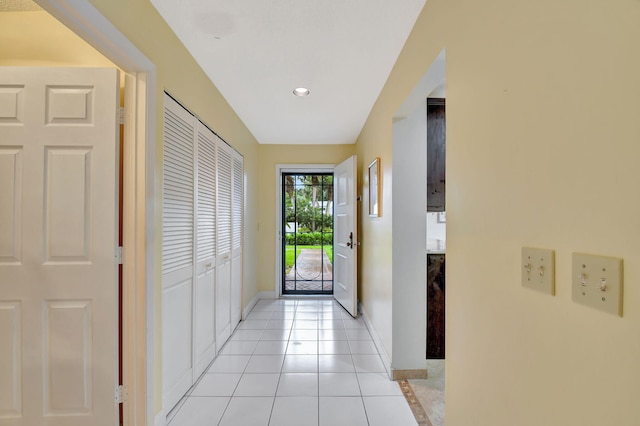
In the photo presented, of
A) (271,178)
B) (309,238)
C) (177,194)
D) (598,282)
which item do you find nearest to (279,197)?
(271,178)

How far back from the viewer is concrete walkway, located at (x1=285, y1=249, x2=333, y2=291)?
4.82 m

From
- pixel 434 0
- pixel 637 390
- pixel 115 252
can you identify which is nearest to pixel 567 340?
pixel 637 390

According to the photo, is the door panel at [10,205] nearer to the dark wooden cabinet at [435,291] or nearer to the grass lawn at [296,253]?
the dark wooden cabinet at [435,291]

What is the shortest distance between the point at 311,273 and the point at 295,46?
12.2 feet

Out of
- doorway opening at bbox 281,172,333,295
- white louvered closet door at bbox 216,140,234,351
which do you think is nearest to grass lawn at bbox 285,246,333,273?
doorway opening at bbox 281,172,333,295

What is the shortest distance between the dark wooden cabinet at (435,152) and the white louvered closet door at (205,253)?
194 centimetres

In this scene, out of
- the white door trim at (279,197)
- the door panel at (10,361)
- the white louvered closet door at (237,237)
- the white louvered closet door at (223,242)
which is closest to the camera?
the door panel at (10,361)

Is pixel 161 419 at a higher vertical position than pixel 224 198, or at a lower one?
lower

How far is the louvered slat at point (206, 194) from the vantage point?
234cm

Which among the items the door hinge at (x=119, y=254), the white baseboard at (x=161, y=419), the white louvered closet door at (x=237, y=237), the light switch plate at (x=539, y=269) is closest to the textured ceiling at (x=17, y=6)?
the door hinge at (x=119, y=254)

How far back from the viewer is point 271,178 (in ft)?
14.9

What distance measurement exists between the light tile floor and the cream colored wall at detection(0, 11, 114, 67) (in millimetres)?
2209

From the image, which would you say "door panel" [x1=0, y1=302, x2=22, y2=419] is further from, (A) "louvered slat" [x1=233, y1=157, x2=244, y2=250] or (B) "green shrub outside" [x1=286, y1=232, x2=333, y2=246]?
(B) "green shrub outside" [x1=286, y1=232, x2=333, y2=246]

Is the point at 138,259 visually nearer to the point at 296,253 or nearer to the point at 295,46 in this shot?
the point at 295,46
